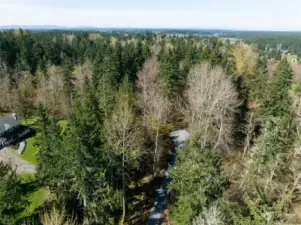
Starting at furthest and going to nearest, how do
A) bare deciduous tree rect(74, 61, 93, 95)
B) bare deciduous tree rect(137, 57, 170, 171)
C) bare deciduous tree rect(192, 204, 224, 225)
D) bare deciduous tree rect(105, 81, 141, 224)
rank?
bare deciduous tree rect(74, 61, 93, 95) → bare deciduous tree rect(137, 57, 170, 171) → bare deciduous tree rect(105, 81, 141, 224) → bare deciduous tree rect(192, 204, 224, 225)

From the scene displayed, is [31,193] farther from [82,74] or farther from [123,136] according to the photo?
[82,74]

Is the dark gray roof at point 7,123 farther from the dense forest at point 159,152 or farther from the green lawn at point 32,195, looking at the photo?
the green lawn at point 32,195

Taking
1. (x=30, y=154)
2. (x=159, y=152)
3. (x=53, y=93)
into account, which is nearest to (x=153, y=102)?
(x=159, y=152)

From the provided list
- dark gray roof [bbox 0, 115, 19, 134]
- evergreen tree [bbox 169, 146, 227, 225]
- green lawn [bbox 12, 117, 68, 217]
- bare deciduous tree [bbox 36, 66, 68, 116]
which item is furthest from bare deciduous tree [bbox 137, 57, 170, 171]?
dark gray roof [bbox 0, 115, 19, 134]

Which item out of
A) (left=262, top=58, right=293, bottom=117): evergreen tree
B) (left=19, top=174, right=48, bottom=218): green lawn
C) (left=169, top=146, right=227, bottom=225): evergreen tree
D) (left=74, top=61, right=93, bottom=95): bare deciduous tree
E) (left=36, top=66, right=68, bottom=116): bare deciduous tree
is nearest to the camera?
(left=169, top=146, right=227, bottom=225): evergreen tree

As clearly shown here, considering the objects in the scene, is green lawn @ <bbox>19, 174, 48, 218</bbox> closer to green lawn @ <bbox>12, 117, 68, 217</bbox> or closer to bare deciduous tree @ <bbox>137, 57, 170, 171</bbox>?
green lawn @ <bbox>12, 117, 68, 217</bbox>

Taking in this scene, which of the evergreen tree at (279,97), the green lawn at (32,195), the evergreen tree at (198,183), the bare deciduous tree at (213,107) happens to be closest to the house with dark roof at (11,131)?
the green lawn at (32,195)
